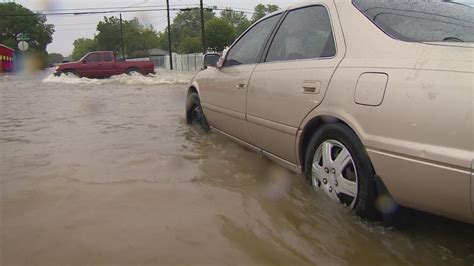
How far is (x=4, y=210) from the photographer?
131 inches

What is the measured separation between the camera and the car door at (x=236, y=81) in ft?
14.2

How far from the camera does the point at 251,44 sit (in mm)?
4602

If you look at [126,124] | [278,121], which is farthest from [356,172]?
[126,124]

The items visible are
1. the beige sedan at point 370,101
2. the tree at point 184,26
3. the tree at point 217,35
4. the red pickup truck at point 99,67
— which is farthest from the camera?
the tree at point 184,26

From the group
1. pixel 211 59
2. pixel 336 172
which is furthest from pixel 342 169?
pixel 211 59

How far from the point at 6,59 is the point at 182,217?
42044 mm

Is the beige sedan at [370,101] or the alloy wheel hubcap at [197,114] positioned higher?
the beige sedan at [370,101]

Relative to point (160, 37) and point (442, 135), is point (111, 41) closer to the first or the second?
point (160, 37)

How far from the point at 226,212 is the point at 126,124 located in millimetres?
4156

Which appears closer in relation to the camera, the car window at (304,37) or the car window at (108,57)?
the car window at (304,37)

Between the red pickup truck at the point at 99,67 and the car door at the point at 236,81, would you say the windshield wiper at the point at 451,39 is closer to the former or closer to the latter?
the car door at the point at 236,81

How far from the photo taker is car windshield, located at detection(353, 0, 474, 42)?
2.90 metres

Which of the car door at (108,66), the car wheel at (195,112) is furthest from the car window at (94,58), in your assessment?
the car wheel at (195,112)

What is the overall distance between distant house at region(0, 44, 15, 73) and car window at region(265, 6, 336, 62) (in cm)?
3869
